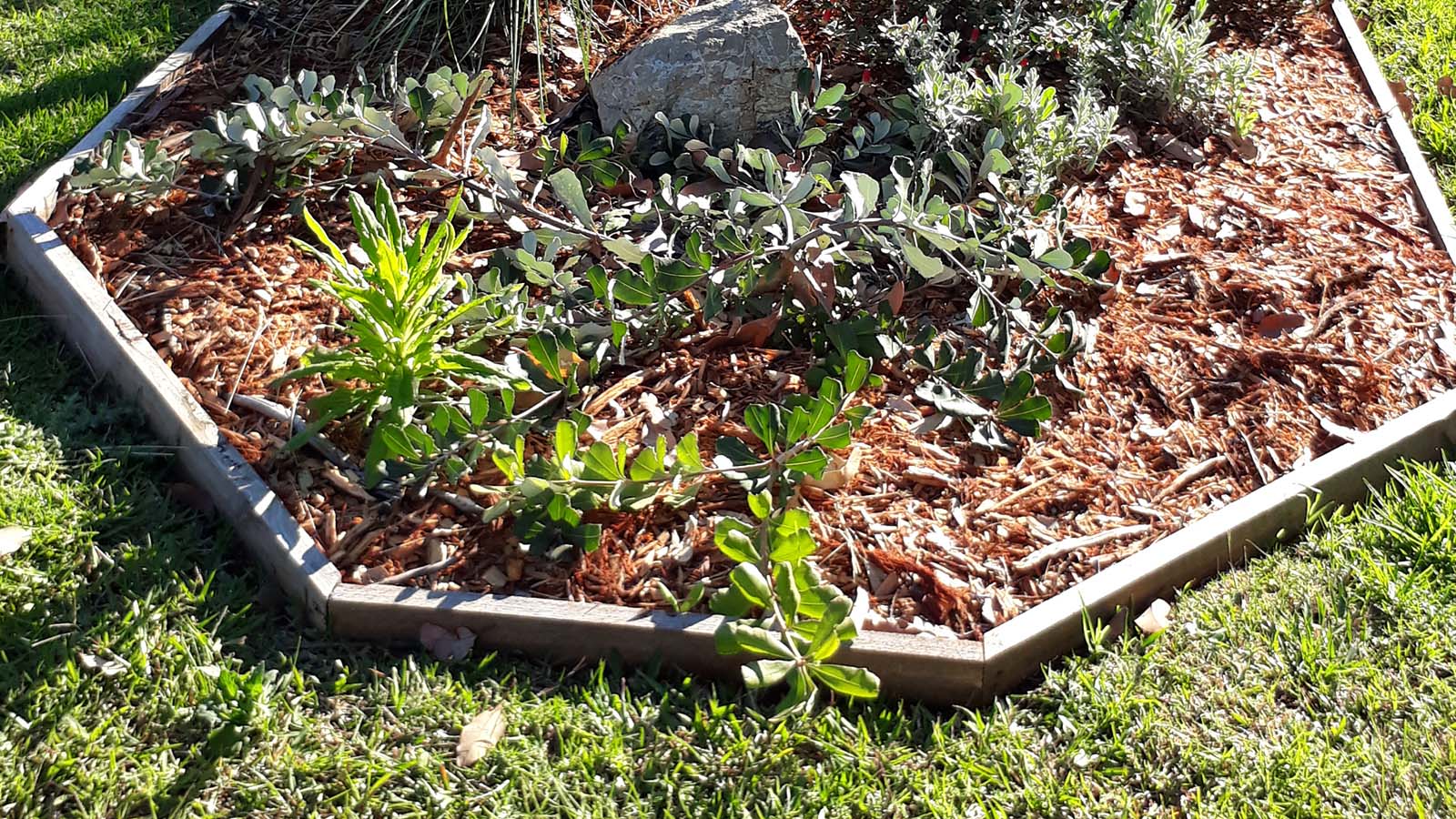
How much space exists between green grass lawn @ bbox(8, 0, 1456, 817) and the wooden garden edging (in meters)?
0.06

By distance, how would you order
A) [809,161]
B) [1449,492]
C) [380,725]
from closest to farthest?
1. [380,725]
2. [1449,492]
3. [809,161]

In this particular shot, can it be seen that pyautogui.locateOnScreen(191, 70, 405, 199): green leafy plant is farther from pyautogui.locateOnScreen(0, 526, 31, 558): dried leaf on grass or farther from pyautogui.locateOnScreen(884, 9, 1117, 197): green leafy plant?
pyautogui.locateOnScreen(884, 9, 1117, 197): green leafy plant

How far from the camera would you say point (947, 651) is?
2.33 m

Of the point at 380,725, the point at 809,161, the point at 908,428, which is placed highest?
the point at 809,161

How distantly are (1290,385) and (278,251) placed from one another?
2886 mm

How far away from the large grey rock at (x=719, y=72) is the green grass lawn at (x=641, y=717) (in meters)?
1.97

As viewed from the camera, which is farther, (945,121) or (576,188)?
(945,121)

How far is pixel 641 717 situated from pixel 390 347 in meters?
1.02

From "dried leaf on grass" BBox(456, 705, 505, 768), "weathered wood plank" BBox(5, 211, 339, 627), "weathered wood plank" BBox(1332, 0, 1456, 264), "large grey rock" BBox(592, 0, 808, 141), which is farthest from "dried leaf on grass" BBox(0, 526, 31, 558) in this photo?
"weathered wood plank" BBox(1332, 0, 1456, 264)

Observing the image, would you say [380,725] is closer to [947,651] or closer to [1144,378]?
[947,651]

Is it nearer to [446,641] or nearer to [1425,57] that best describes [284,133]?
[446,641]

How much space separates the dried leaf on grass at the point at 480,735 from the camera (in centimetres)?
223

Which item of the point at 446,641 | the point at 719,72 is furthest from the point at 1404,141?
the point at 446,641

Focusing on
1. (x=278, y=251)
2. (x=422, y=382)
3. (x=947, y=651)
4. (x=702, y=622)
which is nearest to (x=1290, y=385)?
(x=947, y=651)
